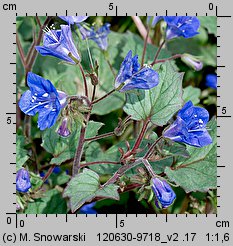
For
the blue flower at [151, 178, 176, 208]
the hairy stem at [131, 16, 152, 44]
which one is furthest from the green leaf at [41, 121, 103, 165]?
the hairy stem at [131, 16, 152, 44]

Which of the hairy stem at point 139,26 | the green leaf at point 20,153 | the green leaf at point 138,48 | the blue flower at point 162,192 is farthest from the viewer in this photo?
the hairy stem at point 139,26

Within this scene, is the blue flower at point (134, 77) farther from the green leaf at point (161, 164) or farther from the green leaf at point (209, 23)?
the green leaf at point (209, 23)

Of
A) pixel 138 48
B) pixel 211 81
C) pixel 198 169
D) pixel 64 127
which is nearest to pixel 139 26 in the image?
pixel 138 48

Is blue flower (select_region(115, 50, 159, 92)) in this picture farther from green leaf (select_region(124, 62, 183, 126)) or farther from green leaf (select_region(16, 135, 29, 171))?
green leaf (select_region(16, 135, 29, 171))

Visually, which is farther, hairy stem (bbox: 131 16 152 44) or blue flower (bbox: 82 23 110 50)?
hairy stem (bbox: 131 16 152 44)

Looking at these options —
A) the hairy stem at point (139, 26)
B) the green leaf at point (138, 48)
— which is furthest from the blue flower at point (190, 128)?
the hairy stem at point (139, 26)

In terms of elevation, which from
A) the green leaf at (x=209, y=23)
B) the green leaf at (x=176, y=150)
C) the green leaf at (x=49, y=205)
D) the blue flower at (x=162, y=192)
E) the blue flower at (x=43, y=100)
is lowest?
the green leaf at (x=49, y=205)

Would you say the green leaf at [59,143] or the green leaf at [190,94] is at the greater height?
the green leaf at [190,94]
